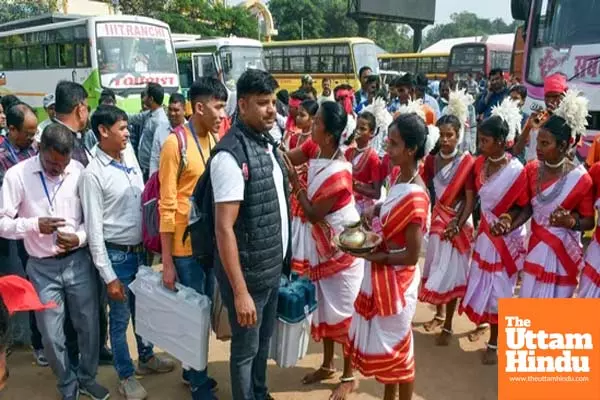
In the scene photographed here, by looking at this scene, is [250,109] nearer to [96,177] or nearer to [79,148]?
[96,177]

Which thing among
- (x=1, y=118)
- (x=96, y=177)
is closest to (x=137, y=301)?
(x=96, y=177)

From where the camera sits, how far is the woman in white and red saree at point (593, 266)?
3.16 metres

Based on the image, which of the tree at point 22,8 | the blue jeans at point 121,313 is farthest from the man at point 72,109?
the tree at point 22,8

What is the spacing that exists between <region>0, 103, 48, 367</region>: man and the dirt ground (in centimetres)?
19

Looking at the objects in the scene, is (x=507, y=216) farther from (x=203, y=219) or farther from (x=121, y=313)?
(x=121, y=313)

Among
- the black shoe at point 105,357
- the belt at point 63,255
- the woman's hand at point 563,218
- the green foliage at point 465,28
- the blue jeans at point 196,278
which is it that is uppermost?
the green foliage at point 465,28

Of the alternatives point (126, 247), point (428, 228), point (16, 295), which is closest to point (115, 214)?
point (126, 247)

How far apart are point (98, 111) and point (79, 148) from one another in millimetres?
448

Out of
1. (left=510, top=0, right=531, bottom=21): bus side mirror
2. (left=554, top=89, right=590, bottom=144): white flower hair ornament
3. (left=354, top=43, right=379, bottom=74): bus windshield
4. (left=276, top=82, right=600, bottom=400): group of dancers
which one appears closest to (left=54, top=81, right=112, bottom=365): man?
(left=276, top=82, right=600, bottom=400): group of dancers

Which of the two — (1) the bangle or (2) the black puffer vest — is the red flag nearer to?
(2) the black puffer vest

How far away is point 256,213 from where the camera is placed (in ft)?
8.21

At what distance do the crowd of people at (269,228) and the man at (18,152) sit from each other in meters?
0.01

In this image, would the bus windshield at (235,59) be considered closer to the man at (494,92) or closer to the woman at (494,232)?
the man at (494,92)

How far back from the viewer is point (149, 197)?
9.92 feet
